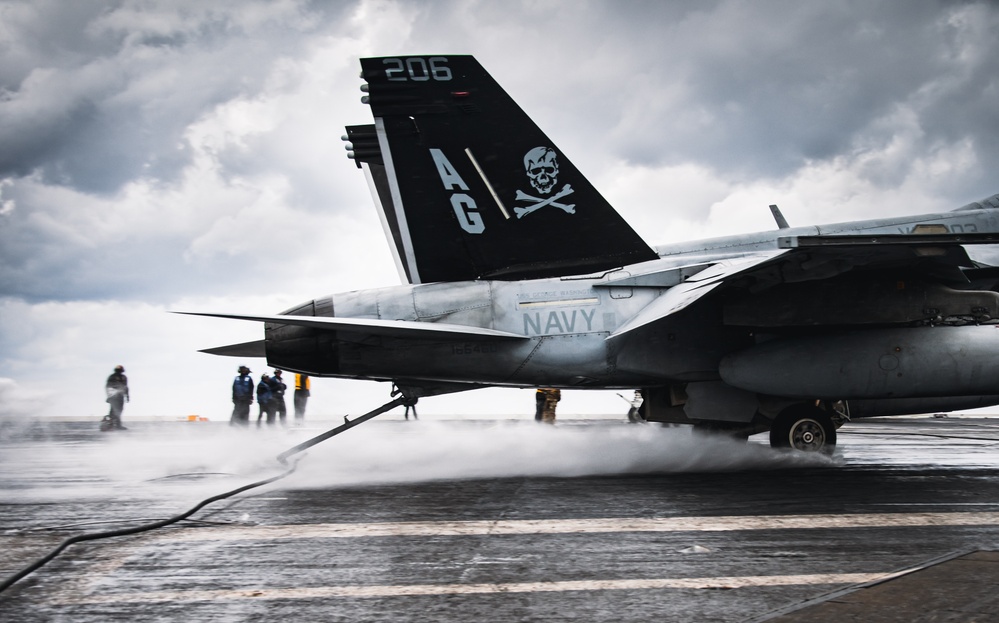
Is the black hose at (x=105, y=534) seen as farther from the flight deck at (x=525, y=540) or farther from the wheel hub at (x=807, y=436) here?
the wheel hub at (x=807, y=436)

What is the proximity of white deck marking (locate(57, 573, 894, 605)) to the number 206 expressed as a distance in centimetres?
683

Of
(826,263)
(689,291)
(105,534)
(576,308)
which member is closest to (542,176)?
(576,308)

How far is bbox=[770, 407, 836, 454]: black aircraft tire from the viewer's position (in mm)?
9898

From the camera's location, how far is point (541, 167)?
9656 mm

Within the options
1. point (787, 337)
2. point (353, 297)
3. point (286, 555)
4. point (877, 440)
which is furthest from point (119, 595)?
point (877, 440)

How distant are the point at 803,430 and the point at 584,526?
16.2 ft

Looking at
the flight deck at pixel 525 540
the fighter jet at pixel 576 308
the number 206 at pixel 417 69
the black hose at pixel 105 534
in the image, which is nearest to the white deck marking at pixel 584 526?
the flight deck at pixel 525 540

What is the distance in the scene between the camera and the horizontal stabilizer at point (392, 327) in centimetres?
834

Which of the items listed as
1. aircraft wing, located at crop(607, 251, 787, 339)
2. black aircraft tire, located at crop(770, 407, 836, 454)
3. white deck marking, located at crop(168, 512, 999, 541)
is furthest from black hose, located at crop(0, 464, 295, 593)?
black aircraft tire, located at crop(770, 407, 836, 454)

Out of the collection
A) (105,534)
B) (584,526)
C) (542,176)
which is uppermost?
(542,176)

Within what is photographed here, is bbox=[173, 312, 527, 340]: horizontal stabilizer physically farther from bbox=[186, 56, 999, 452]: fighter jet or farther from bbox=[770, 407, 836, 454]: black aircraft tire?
bbox=[770, 407, 836, 454]: black aircraft tire

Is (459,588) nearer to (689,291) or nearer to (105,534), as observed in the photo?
(105,534)

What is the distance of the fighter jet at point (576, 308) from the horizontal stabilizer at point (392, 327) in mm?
40

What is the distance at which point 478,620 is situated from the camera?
381 cm
